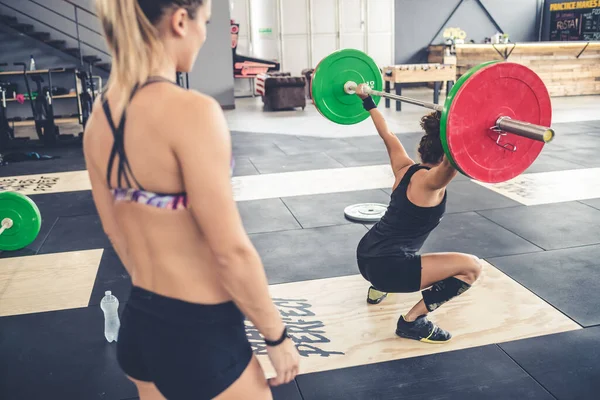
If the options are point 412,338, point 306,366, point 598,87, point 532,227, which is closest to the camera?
point 306,366

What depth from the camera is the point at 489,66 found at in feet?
4.58

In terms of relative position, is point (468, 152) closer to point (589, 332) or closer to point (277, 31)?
→ point (589, 332)

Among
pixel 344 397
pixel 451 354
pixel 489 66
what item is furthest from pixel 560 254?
pixel 489 66

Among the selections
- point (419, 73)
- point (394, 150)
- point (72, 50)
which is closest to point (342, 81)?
point (394, 150)

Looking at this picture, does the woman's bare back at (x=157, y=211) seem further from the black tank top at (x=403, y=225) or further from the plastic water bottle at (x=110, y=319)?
the plastic water bottle at (x=110, y=319)

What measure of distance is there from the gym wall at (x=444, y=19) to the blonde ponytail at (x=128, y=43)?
40.7 feet

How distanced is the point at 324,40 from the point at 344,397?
11.2m

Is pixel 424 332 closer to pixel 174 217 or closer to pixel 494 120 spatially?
pixel 494 120

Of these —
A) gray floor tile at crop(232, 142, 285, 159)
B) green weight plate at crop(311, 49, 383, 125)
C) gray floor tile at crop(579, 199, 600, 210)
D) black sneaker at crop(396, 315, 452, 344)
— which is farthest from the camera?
gray floor tile at crop(232, 142, 285, 159)

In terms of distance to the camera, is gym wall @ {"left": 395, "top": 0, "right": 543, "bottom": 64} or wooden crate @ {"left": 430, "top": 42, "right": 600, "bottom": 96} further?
gym wall @ {"left": 395, "top": 0, "right": 543, "bottom": 64}

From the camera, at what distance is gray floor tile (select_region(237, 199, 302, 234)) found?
3.56 m

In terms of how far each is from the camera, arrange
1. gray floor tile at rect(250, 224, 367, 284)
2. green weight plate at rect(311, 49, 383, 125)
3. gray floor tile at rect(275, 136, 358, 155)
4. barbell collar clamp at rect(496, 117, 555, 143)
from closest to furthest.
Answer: barbell collar clamp at rect(496, 117, 555, 143)
green weight plate at rect(311, 49, 383, 125)
gray floor tile at rect(250, 224, 367, 284)
gray floor tile at rect(275, 136, 358, 155)

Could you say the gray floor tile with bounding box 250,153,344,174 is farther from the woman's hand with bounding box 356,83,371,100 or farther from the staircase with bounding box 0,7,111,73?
the staircase with bounding box 0,7,111,73

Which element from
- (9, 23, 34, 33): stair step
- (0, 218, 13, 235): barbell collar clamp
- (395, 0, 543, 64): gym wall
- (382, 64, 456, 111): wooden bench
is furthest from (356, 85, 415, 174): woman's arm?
(395, 0, 543, 64): gym wall
